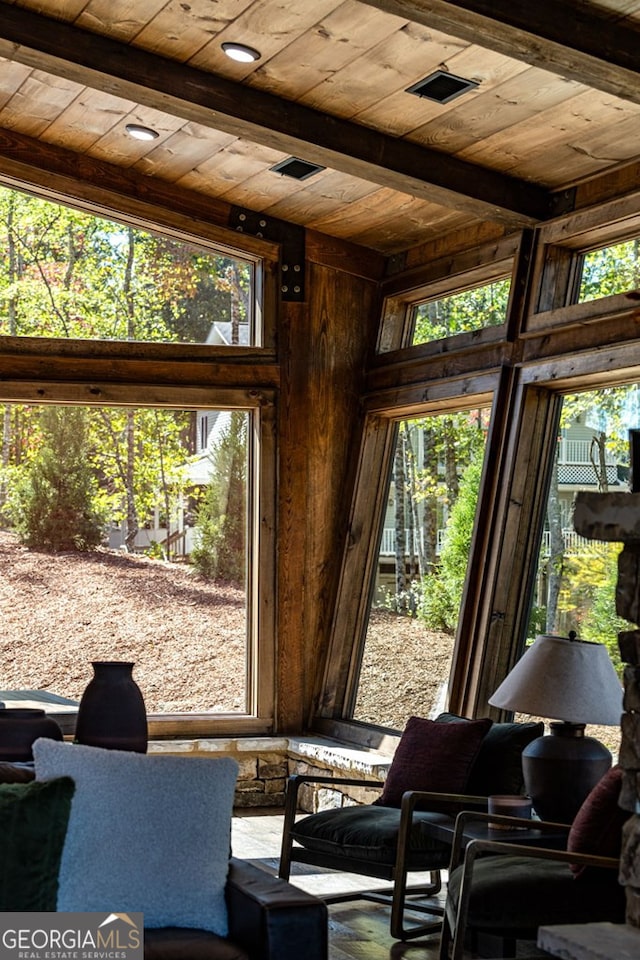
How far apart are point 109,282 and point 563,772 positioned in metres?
4.05

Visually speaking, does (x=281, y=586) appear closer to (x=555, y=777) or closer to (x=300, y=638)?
(x=300, y=638)

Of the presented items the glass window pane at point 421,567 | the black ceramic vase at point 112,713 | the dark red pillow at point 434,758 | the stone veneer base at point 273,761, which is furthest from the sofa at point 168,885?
the stone veneer base at point 273,761

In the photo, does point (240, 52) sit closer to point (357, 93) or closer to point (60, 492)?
point (357, 93)

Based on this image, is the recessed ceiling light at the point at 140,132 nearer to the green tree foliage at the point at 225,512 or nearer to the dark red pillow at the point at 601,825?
the green tree foliage at the point at 225,512

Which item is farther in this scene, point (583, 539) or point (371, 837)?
point (583, 539)

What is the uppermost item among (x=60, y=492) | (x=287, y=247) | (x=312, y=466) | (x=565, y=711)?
(x=287, y=247)

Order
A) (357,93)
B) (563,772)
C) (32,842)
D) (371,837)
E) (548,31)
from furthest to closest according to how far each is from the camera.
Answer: (357,93), (371,837), (563,772), (548,31), (32,842)

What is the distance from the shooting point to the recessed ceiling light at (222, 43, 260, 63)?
16.3 feet

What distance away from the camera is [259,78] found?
5.27 m

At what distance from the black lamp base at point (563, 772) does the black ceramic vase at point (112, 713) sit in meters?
1.62

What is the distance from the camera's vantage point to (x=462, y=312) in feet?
Result: 21.5

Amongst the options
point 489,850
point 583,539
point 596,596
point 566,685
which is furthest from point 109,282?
point 489,850

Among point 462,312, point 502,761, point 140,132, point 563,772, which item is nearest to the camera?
point 563,772

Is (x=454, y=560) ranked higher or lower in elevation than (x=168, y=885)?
higher
